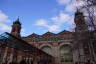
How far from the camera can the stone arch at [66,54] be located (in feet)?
87.6

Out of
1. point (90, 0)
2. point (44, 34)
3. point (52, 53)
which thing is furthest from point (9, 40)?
point (44, 34)

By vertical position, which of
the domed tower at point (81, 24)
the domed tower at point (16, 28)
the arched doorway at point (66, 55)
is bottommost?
the arched doorway at point (66, 55)

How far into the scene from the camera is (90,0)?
8.58 meters

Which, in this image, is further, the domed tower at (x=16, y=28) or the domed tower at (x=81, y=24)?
the domed tower at (x=16, y=28)

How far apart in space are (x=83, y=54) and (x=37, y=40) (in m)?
12.9

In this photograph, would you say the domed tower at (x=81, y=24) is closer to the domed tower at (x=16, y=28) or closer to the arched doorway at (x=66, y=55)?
the arched doorway at (x=66, y=55)

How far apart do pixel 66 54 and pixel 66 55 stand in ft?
0.86

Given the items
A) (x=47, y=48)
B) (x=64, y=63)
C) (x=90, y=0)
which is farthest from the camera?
(x=47, y=48)

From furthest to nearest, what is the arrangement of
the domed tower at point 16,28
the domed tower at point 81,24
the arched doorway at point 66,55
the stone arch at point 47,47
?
the domed tower at point 16,28, the stone arch at point 47,47, the arched doorway at point 66,55, the domed tower at point 81,24

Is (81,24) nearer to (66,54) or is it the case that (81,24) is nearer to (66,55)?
(66,54)

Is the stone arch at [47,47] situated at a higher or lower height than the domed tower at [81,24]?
lower

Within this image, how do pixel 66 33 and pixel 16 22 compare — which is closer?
pixel 66 33

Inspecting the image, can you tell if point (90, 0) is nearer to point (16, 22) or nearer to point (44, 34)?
point (44, 34)

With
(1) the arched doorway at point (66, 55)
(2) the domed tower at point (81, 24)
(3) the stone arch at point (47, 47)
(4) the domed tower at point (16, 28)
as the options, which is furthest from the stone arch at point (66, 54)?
(4) the domed tower at point (16, 28)
